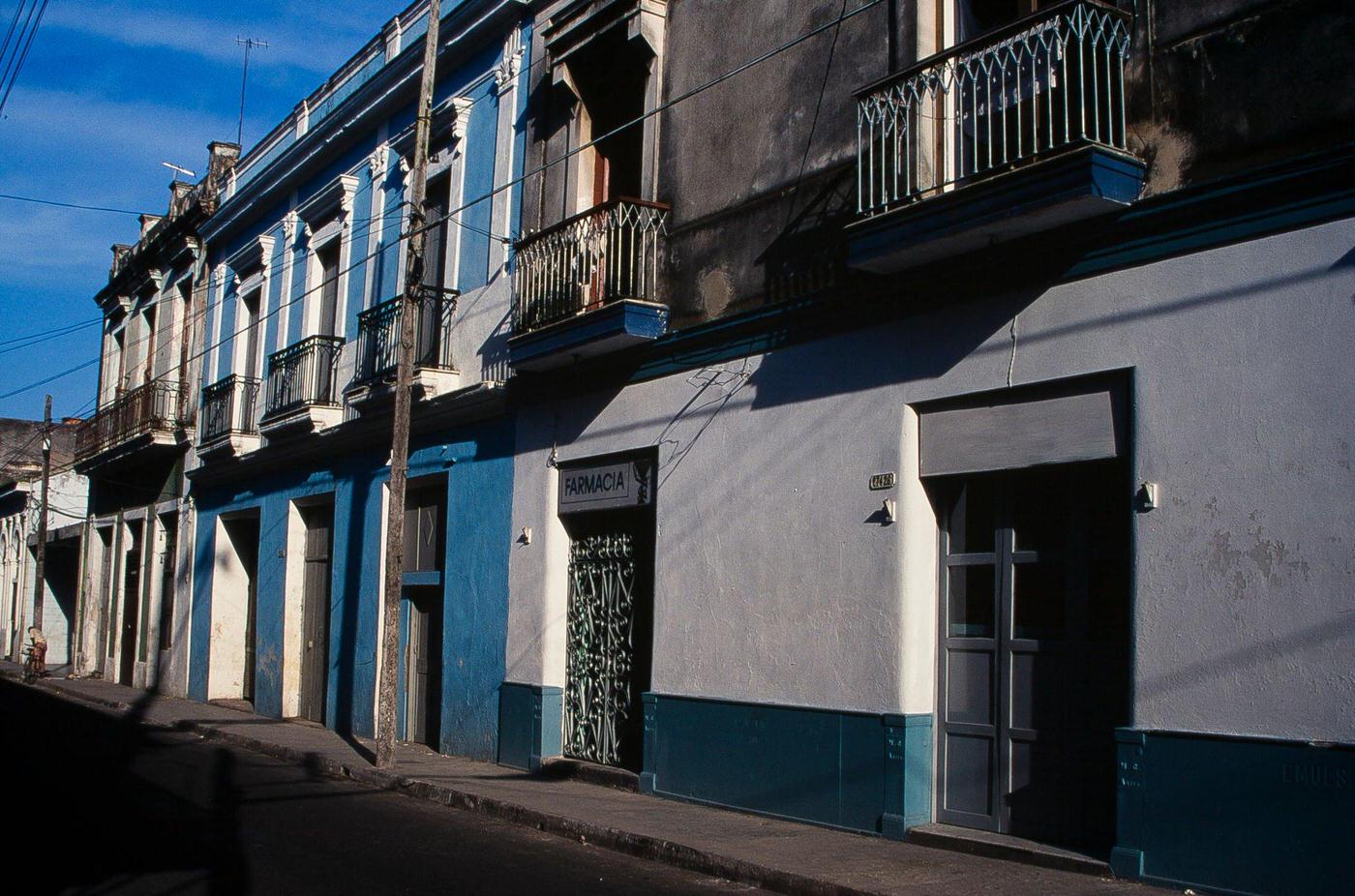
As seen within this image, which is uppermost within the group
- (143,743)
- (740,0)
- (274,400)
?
(740,0)

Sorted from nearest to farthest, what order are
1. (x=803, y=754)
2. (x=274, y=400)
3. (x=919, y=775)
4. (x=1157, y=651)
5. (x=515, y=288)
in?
(x=1157, y=651) < (x=919, y=775) < (x=803, y=754) < (x=515, y=288) < (x=274, y=400)

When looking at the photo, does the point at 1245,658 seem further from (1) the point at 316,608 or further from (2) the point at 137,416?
(2) the point at 137,416

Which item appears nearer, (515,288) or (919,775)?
(919,775)

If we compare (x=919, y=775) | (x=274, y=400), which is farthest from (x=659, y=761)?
(x=274, y=400)

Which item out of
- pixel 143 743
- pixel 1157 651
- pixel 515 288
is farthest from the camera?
pixel 143 743

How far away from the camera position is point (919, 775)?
8.80 m

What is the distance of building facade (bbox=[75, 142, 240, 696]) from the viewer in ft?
76.2

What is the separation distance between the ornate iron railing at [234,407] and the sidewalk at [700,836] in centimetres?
651

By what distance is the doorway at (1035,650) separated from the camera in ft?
26.2

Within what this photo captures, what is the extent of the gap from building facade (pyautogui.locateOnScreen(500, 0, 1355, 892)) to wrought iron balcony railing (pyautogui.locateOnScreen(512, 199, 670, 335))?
36mm

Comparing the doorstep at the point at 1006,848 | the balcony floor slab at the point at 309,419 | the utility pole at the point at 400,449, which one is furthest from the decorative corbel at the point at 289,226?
the doorstep at the point at 1006,848

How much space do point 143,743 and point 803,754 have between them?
9182 mm

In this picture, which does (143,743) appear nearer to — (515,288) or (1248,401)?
(515,288)

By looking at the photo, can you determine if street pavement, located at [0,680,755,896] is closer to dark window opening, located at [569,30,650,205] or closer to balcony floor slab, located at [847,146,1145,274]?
balcony floor slab, located at [847,146,1145,274]
